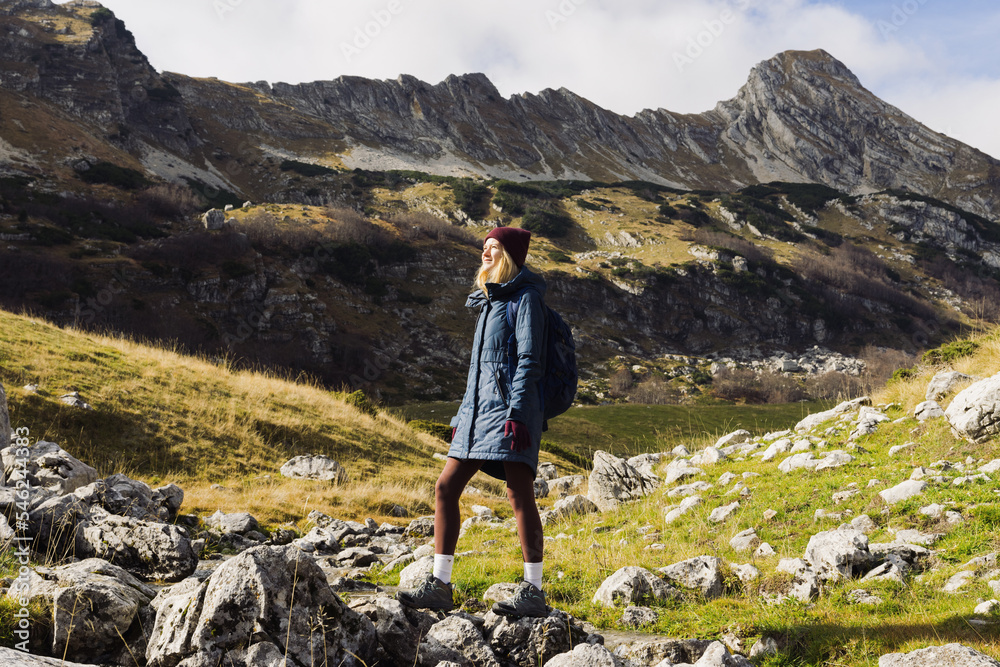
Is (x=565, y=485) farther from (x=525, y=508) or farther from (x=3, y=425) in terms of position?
(x=3, y=425)

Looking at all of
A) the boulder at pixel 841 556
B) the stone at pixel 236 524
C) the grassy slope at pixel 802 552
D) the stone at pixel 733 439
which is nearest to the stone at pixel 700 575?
the grassy slope at pixel 802 552

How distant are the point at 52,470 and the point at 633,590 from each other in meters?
6.94

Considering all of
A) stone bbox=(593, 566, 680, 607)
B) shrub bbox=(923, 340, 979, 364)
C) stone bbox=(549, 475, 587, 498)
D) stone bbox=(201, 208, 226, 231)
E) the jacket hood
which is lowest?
stone bbox=(549, 475, 587, 498)

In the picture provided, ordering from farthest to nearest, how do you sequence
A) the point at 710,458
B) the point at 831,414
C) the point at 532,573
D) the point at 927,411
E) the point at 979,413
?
the point at 831,414, the point at 710,458, the point at 927,411, the point at 979,413, the point at 532,573

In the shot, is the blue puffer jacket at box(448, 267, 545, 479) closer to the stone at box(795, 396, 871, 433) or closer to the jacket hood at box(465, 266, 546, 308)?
the jacket hood at box(465, 266, 546, 308)

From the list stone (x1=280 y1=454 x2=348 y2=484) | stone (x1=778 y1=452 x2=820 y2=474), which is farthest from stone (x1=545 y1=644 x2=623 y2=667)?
stone (x1=280 y1=454 x2=348 y2=484)

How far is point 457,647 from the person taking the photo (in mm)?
3502

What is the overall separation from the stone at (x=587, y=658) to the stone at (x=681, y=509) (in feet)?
16.0

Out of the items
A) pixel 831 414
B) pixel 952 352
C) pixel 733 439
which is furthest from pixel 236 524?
pixel 952 352

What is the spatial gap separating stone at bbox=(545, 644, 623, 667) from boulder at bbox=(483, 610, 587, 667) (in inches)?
18.5

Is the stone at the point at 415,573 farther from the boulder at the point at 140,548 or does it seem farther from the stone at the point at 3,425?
the stone at the point at 3,425

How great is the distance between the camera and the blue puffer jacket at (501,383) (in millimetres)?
4133

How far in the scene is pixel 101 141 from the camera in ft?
308

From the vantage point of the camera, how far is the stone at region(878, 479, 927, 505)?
6.18 metres
